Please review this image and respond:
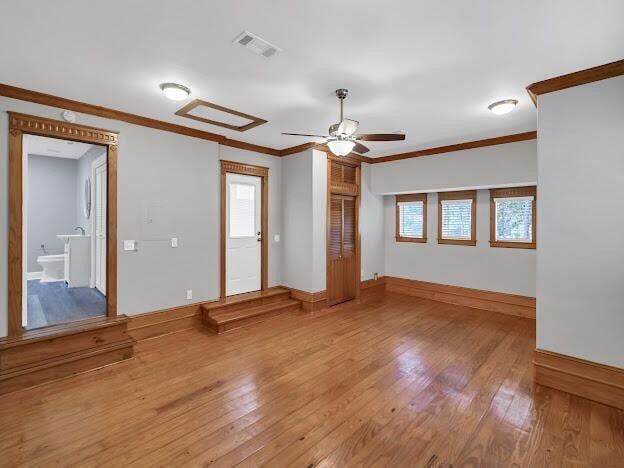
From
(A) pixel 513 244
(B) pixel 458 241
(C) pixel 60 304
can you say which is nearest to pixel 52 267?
(C) pixel 60 304

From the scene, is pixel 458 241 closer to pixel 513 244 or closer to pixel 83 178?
pixel 513 244

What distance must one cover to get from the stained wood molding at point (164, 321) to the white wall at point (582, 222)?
162 inches

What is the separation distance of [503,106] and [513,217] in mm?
2375

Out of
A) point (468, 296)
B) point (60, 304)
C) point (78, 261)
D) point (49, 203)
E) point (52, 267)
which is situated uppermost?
point (49, 203)

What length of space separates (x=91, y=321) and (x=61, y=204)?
4976 mm

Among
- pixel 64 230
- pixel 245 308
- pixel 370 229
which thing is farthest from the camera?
pixel 64 230

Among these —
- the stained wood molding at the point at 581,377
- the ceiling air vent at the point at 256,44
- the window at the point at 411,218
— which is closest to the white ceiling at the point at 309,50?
the ceiling air vent at the point at 256,44

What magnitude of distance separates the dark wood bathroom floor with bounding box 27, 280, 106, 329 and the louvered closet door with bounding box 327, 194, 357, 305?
3.40 metres

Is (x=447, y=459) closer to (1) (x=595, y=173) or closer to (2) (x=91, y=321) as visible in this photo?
(1) (x=595, y=173)

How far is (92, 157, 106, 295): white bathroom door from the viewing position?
185 inches

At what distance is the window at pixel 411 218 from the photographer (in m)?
6.04

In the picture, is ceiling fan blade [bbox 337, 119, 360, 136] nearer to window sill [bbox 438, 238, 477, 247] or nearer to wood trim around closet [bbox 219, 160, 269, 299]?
wood trim around closet [bbox 219, 160, 269, 299]

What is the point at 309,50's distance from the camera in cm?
232

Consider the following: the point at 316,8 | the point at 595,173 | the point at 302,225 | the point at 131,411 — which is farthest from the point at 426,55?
the point at 131,411
